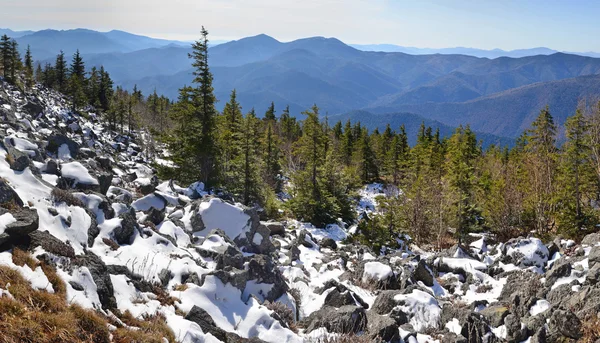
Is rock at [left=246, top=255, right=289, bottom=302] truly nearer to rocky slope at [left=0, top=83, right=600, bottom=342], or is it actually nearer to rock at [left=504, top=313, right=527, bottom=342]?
rocky slope at [left=0, top=83, right=600, bottom=342]

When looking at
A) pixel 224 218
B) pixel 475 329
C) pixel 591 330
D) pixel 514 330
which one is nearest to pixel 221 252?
pixel 224 218

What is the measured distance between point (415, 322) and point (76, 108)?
7025 cm

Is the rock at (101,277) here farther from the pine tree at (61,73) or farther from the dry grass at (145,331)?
the pine tree at (61,73)

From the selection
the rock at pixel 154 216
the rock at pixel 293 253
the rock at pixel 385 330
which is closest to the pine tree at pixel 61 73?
the rock at pixel 154 216

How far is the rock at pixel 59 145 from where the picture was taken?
1797 centimetres

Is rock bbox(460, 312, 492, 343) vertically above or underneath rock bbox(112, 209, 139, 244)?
underneath

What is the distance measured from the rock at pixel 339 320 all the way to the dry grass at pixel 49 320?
3755 mm

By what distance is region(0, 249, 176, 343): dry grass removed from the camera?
15.3 ft

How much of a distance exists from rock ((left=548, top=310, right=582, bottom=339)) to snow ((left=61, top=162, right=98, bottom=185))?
14353mm

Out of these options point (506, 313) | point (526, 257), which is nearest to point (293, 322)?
point (506, 313)

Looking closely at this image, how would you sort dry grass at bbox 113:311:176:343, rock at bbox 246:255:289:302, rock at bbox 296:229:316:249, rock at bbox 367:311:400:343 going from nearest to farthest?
dry grass at bbox 113:311:176:343
rock at bbox 367:311:400:343
rock at bbox 246:255:289:302
rock at bbox 296:229:316:249

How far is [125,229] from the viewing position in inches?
Result: 389

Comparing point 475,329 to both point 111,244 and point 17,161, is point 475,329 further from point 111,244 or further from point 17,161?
point 17,161

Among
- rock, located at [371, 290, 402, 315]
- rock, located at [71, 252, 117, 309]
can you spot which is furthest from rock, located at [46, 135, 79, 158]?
rock, located at [371, 290, 402, 315]
